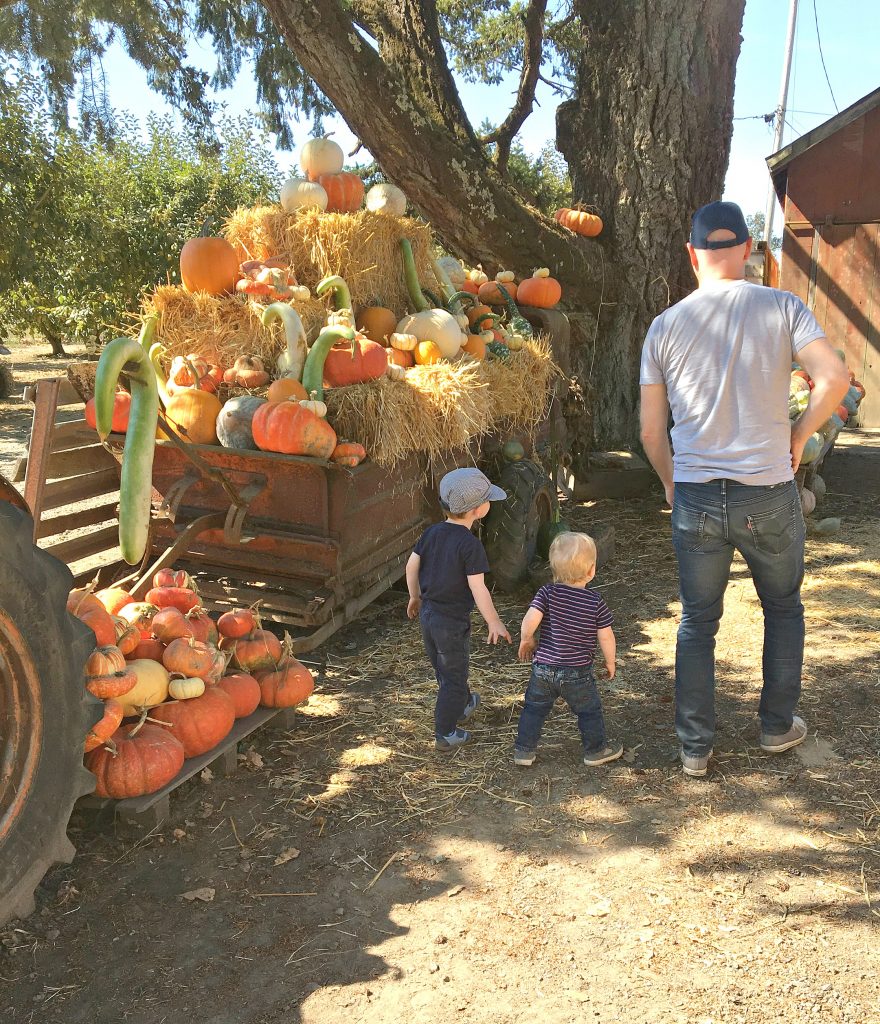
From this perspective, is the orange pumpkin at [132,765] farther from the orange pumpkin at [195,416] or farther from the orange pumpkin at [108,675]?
the orange pumpkin at [195,416]

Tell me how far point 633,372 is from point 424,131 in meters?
2.95

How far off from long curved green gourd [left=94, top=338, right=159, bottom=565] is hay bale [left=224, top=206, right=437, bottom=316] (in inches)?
96.9

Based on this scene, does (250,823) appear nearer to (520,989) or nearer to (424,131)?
(520,989)

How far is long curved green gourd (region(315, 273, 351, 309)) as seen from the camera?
5.39 metres

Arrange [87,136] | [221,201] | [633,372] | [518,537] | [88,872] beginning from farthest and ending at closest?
[221,201], [87,136], [633,372], [518,537], [88,872]

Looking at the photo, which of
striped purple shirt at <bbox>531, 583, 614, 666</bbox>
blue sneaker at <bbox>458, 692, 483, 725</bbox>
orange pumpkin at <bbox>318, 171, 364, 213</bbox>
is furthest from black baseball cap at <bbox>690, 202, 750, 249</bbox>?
orange pumpkin at <bbox>318, 171, 364, 213</bbox>

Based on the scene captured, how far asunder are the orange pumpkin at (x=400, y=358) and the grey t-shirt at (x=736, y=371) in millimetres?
2295

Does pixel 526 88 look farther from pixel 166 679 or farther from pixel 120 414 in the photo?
pixel 166 679

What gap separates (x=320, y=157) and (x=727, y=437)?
4283 mm

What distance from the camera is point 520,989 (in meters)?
2.52

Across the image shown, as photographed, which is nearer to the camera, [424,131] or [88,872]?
[88,872]

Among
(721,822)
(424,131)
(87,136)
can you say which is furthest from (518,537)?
(87,136)

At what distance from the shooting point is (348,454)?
4.50 metres

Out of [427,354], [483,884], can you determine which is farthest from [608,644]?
[427,354]
